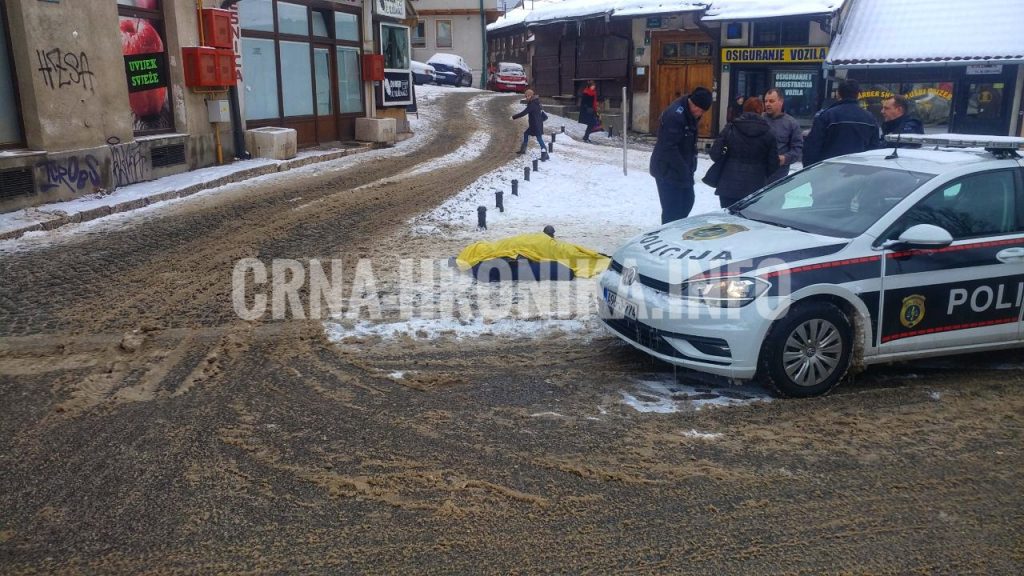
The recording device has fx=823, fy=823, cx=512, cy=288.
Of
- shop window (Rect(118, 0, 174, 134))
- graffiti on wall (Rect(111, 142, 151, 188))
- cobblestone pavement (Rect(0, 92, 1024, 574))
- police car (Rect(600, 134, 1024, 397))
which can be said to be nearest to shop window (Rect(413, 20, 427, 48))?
shop window (Rect(118, 0, 174, 134))

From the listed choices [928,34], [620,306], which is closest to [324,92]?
[928,34]

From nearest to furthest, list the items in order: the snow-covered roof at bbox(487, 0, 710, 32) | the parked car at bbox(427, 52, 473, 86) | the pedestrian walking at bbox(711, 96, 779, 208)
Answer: the pedestrian walking at bbox(711, 96, 779, 208)
the snow-covered roof at bbox(487, 0, 710, 32)
the parked car at bbox(427, 52, 473, 86)

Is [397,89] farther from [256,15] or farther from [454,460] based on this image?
[454,460]

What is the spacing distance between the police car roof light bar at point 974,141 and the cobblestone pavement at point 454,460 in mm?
1646

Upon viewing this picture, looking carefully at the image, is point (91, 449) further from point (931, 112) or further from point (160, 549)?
point (931, 112)

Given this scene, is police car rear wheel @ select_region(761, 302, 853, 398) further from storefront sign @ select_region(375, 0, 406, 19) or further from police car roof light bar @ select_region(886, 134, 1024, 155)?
storefront sign @ select_region(375, 0, 406, 19)

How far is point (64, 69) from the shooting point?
1205 centimetres

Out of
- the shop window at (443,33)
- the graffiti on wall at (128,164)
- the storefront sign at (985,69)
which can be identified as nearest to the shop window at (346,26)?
the graffiti on wall at (128,164)

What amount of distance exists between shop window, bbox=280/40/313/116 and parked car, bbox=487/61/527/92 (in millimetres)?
18558

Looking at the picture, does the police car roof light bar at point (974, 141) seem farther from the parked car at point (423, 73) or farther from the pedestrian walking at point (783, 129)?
the parked car at point (423, 73)

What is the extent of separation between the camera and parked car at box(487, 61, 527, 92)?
36.6 metres

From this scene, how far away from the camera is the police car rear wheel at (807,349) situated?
5453mm

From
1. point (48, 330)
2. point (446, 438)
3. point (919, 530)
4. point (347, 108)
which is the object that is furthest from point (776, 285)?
point (347, 108)

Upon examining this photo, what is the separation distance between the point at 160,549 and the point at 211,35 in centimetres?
1339
